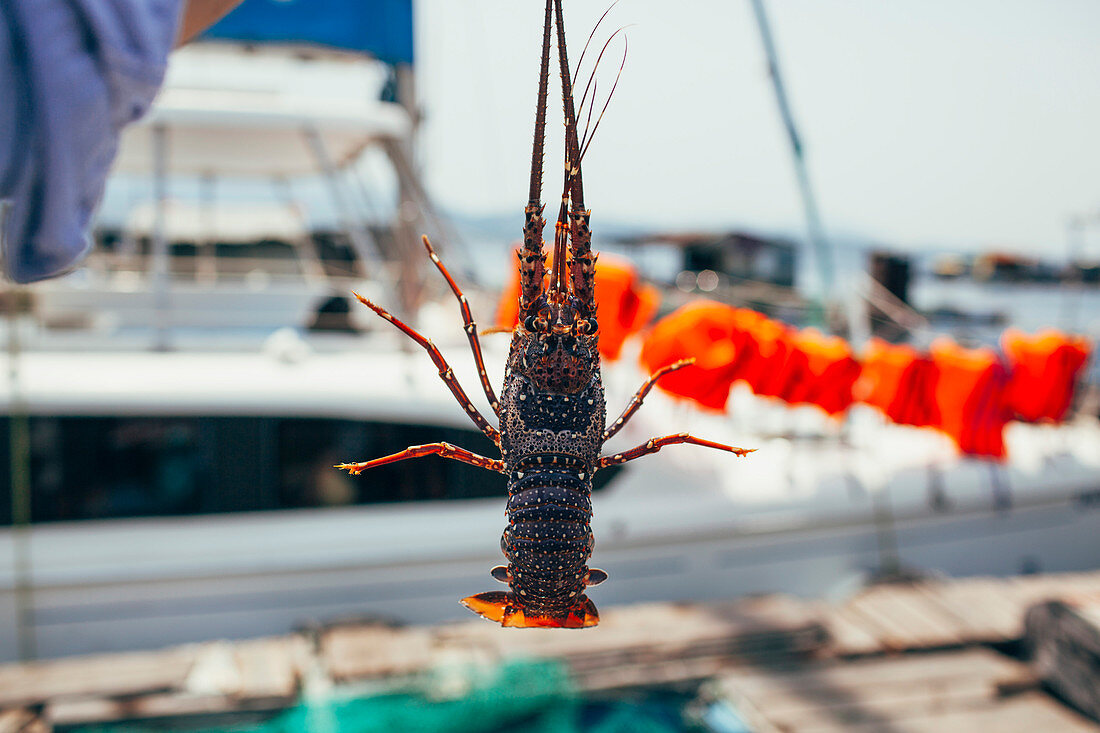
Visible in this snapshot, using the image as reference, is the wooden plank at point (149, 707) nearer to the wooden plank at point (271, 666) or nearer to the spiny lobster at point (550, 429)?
the wooden plank at point (271, 666)

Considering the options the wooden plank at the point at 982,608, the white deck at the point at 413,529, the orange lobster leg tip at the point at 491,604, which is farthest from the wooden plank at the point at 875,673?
the orange lobster leg tip at the point at 491,604

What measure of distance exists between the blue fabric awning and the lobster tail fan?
5752 millimetres

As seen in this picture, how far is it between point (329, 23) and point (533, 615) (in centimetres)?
595

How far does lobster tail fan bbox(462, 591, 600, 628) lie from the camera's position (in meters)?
1.15

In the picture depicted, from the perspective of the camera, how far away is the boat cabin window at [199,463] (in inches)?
204

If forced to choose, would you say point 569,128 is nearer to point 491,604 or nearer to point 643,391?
point 643,391

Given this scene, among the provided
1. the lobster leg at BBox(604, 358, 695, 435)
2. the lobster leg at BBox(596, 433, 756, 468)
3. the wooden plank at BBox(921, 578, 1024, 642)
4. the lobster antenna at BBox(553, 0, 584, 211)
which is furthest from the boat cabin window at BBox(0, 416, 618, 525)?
the lobster antenna at BBox(553, 0, 584, 211)

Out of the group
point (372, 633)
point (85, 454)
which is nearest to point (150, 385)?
point (85, 454)

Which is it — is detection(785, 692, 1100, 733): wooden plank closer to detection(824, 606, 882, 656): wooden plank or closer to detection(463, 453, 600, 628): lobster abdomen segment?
detection(824, 606, 882, 656): wooden plank

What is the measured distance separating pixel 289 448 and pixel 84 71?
15.1ft

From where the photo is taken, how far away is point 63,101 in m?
1.14

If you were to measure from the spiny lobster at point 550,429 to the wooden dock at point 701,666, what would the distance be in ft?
11.5

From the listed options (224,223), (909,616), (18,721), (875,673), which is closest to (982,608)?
(909,616)

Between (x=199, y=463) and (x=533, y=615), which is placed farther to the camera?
(x=199, y=463)
